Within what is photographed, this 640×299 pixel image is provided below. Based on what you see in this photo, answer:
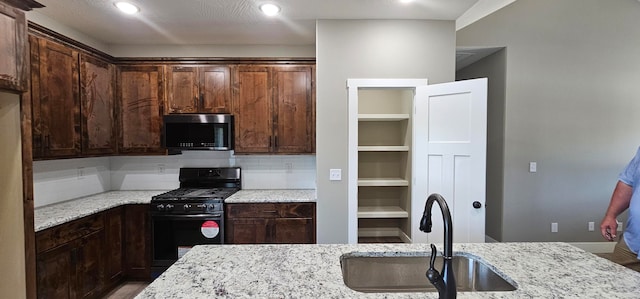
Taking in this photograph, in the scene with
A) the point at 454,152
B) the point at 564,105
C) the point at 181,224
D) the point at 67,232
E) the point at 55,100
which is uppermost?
the point at 564,105

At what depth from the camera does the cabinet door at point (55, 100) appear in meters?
2.28

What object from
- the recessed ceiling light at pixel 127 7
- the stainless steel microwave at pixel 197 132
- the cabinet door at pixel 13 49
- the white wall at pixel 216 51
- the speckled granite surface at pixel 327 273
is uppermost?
the recessed ceiling light at pixel 127 7

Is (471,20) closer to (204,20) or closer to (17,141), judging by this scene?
(204,20)

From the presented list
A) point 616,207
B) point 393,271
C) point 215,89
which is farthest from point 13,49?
point 616,207

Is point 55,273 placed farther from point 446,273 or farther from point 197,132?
point 446,273

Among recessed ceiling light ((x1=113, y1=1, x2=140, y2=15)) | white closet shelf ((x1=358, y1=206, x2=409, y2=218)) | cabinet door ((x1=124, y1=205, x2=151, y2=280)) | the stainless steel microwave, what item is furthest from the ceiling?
white closet shelf ((x1=358, y1=206, x2=409, y2=218))

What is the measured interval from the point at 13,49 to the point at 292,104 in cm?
216

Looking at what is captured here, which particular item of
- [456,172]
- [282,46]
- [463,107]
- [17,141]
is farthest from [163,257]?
[463,107]

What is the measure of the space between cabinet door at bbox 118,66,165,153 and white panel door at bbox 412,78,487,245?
2.85 metres

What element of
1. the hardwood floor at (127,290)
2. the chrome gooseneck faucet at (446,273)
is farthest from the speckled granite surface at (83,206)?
the chrome gooseneck faucet at (446,273)

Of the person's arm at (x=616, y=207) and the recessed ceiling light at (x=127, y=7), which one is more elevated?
the recessed ceiling light at (x=127, y=7)

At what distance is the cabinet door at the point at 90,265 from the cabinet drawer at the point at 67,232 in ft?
0.22

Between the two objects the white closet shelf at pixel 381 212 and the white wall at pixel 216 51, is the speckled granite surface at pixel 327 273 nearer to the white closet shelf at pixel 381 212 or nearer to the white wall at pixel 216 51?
the white closet shelf at pixel 381 212

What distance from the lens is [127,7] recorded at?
2449 millimetres
